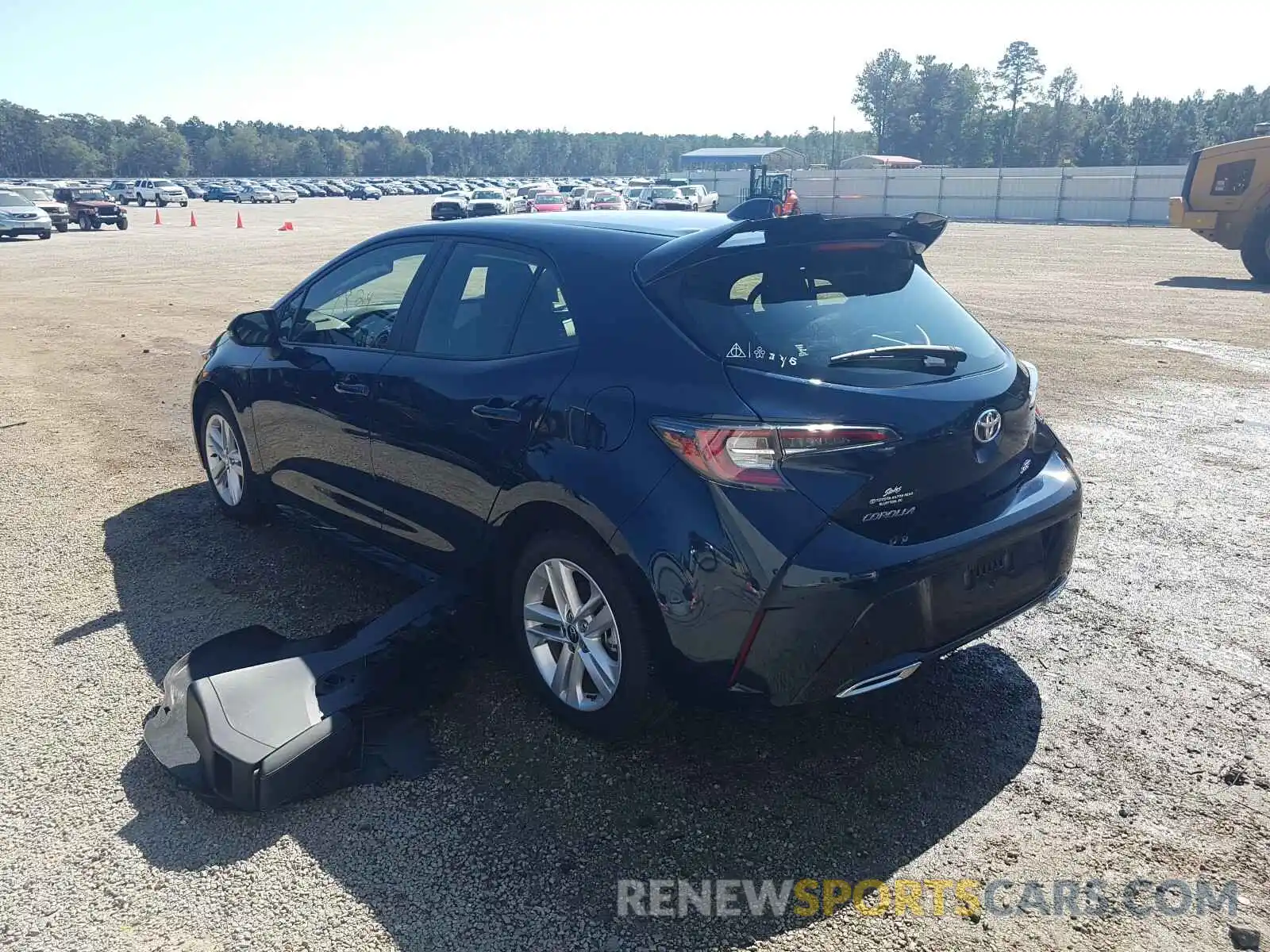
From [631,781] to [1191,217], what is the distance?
19.1 metres

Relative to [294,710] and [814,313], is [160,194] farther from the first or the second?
[814,313]

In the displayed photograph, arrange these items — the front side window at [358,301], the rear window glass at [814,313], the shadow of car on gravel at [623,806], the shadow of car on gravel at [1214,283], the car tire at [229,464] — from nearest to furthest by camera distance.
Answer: the shadow of car on gravel at [623,806] → the rear window glass at [814,313] → the front side window at [358,301] → the car tire at [229,464] → the shadow of car on gravel at [1214,283]

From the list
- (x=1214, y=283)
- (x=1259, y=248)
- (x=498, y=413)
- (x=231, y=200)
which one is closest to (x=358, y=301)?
(x=498, y=413)

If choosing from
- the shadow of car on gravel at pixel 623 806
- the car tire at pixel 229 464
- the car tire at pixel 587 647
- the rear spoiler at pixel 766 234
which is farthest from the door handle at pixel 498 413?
the car tire at pixel 229 464

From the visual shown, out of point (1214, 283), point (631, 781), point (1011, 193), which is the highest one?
point (1011, 193)

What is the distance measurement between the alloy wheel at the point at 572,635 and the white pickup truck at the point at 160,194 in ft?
243

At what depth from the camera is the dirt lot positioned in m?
2.67

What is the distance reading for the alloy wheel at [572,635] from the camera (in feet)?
10.8

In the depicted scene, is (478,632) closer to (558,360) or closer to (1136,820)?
(558,360)

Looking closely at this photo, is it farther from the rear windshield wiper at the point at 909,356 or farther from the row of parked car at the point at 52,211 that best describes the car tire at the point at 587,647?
the row of parked car at the point at 52,211

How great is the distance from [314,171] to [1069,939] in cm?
16944

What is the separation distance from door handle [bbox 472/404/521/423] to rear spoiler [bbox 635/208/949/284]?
2.12 feet

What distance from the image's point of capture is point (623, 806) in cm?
314

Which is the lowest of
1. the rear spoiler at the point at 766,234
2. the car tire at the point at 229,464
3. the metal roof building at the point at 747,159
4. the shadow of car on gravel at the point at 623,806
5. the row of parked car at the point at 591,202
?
the shadow of car on gravel at the point at 623,806
